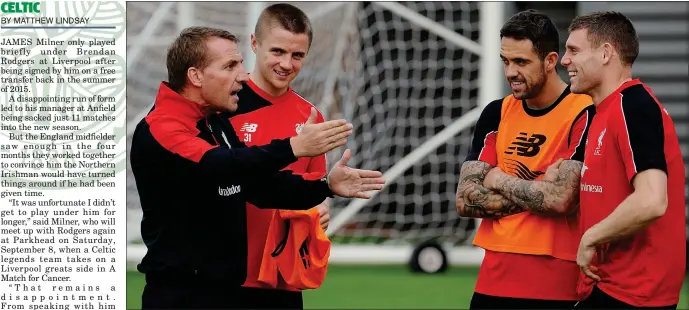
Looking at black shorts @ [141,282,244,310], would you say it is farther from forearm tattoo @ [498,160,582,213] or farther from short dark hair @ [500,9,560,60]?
short dark hair @ [500,9,560,60]

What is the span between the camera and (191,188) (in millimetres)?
3588

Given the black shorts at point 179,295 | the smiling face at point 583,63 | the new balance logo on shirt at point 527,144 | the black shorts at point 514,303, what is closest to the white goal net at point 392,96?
Result: the black shorts at point 514,303

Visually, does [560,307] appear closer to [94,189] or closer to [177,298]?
[177,298]

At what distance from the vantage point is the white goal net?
8945 millimetres

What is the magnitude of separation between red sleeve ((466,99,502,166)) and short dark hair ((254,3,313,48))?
2.85 feet

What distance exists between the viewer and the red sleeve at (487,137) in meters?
4.08

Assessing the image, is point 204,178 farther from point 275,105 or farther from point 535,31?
point 535,31

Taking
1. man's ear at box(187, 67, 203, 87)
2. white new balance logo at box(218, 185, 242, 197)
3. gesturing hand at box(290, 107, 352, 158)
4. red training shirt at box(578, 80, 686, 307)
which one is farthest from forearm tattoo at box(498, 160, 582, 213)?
man's ear at box(187, 67, 203, 87)

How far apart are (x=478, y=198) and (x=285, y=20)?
1.16 m

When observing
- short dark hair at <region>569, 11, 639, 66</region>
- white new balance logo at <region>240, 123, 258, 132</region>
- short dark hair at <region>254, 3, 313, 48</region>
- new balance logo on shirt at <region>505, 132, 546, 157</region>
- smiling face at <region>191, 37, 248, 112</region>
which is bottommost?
new balance logo on shirt at <region>505, 132, 546, 157</region>

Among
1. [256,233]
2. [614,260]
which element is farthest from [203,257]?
[614,260]

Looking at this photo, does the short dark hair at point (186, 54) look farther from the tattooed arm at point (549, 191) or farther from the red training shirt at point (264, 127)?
the tattooed arm at point (549, 191)

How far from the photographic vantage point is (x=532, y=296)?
393cm

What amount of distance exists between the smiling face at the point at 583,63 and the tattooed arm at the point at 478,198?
0.58m
